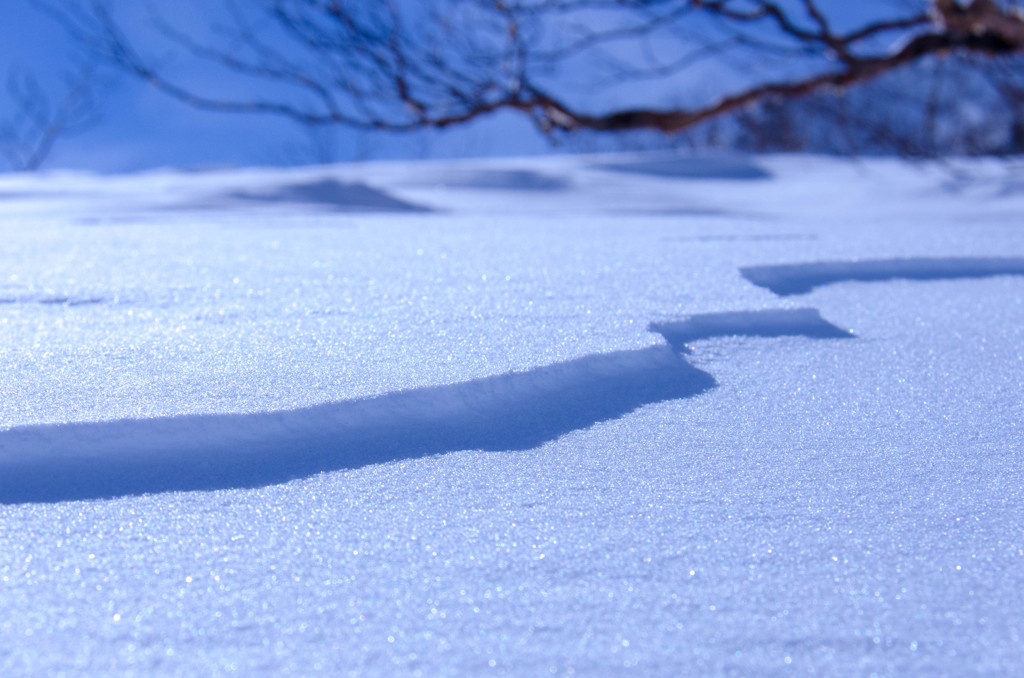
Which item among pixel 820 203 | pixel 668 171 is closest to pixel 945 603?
pixel 820 203

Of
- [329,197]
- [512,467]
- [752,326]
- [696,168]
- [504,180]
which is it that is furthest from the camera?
[696,168]

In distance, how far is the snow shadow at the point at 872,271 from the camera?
4.87 feet

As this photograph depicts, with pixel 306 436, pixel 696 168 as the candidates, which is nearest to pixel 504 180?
pixel 696 168

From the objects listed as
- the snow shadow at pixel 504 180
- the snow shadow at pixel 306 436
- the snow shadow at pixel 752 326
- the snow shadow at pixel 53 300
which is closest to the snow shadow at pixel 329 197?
the snow shadow at pixel 504 180

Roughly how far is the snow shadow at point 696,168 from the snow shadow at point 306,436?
14.9ft

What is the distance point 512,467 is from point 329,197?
125 inches

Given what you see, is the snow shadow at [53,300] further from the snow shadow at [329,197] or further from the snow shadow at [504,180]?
the snow shadow at [504,180]

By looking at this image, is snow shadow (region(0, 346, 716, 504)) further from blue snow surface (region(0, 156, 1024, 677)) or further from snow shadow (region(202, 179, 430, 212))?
snow shadow (region(202, 179, 430, 212))

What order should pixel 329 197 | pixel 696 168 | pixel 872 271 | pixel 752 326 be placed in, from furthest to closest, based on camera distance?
pixel 696 168 → pixel 329 197 → pixel 872 271 → pixel 752 326

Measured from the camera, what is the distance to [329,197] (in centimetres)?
377

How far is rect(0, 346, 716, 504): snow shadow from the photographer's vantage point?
2.48 feet

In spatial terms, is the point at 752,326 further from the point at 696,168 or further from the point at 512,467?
the point at 696,168

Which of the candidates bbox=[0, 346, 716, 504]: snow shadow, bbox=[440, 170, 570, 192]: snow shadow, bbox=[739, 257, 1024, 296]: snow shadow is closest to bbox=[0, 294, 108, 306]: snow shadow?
bbox=[0, 346, 716, 504]: snow shadow

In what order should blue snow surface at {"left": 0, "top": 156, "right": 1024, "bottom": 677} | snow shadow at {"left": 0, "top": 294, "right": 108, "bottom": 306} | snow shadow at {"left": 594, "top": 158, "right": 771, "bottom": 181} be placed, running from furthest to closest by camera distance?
1. snow shadow at {"left": 594, "top": 158, "right": 771, "bottom": 181}
2. snow shadow at {"left": 0, "top": 294, "right": 108, "bottom": 306}
3. blue snow surface at {"left": 0, "top": 156, "right": 1024, "bottom": 677}
